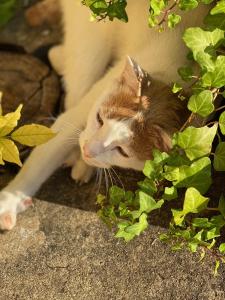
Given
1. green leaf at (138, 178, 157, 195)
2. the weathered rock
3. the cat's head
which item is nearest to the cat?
the cat's head

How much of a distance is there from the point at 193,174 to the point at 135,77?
36 centimetres

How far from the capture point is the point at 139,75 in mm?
1556

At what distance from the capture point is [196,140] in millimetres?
1279

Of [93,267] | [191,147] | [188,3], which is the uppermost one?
[188,3]

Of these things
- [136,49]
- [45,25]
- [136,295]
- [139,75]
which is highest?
[139,75]

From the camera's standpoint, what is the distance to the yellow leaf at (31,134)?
56.6 inches

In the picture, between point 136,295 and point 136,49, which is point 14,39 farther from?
point 136,295

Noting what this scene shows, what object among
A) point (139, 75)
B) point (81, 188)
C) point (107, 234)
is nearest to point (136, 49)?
point (139, 75)

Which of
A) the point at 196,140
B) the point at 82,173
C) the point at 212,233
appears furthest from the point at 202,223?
the point at 82,173

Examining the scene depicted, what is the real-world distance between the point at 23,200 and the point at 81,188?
21cm

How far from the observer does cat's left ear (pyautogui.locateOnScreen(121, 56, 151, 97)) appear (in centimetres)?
154

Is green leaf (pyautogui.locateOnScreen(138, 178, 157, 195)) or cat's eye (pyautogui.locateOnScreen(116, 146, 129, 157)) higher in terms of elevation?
green leaf (pyautogui.locateOnScreen(138, 178, 157, 195))

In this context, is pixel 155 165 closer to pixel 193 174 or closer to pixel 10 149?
pixel 193 174

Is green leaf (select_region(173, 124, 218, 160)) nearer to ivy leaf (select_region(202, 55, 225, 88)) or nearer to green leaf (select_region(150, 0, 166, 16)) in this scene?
ivy leaf (select_region(202, 55, 225, 88))
